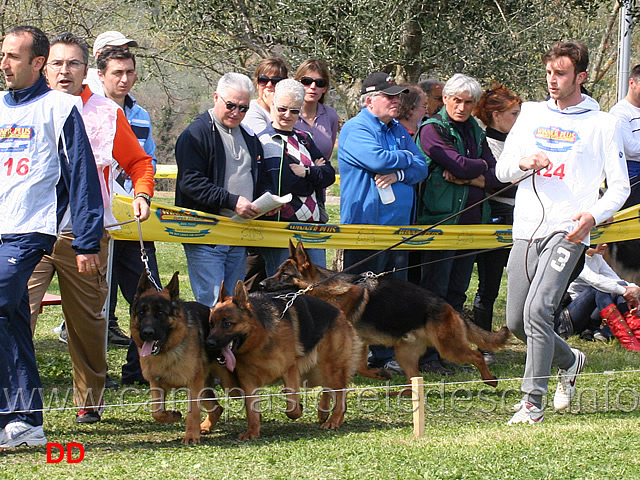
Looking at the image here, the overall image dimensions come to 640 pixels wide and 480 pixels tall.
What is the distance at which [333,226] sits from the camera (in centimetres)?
743

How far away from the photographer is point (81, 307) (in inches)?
206

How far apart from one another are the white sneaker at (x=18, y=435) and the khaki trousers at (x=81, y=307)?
724 millimetres

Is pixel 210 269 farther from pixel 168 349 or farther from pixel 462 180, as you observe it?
pixel 462 180

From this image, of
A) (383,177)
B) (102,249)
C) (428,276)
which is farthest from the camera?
(428,276)

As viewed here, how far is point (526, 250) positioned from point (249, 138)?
96.7 inches

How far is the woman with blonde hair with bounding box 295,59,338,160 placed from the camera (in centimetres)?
789

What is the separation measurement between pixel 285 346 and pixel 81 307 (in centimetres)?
139

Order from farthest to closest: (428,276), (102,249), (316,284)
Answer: (428,276) < (316,284) < (102,249)

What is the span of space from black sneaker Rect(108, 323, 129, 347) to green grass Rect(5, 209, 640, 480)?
1157mm

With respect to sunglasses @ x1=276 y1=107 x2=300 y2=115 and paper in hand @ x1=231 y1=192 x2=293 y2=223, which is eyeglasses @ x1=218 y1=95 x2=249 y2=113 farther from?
Answer: paper in hand @ x1=231 y1=192 x2=293 y2=223

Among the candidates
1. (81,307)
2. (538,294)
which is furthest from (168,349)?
(538,294)

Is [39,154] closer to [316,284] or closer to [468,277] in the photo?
[316,284]

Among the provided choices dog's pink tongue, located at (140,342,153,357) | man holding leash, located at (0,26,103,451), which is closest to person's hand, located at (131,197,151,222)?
man holding leash, located at (0,26,103,451)

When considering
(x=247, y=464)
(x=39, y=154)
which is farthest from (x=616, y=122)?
(x=39, y=154)
